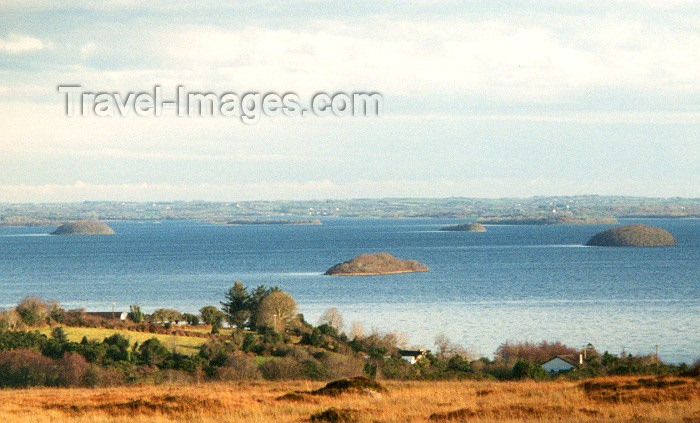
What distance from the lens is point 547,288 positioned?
3693 inches

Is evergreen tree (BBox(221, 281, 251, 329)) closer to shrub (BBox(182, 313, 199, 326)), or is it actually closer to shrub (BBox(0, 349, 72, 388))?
shrub (BBox(182, 313, 199, 326))

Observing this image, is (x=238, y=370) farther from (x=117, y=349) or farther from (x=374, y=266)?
(x=374, y=266)

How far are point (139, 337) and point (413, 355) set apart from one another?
43.5 feet

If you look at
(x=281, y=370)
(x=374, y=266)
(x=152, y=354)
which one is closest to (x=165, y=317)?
(x=152, y=354)

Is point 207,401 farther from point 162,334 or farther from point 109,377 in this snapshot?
point 162,334

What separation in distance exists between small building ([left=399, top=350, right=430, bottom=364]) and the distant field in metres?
9.40

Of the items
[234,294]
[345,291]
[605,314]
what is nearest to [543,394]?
[234,294]

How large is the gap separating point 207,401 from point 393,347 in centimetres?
2761

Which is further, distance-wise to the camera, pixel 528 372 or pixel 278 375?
pixel 278 375

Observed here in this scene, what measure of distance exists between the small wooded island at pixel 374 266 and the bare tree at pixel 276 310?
196ft

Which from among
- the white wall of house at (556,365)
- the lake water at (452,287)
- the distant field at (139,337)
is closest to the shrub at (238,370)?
the distant field at (139,337)

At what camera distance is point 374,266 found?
123 m

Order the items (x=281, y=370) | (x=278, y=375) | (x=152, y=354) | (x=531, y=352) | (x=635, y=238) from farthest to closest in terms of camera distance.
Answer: (x=635, y=238) < (x=531, y=352) < (x=152, y=354) < (x=281, y=370) < (x=278, y=375)

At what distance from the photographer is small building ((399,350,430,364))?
4300 cm
